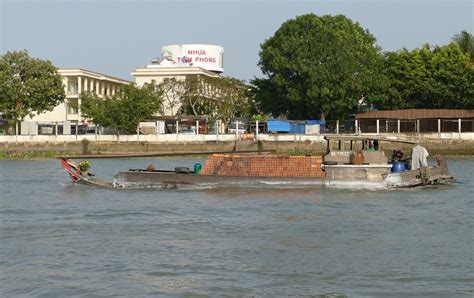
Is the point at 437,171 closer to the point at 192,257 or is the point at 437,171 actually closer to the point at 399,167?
the point at 399,167

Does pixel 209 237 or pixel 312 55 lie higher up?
pixel 312 55

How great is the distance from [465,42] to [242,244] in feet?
186

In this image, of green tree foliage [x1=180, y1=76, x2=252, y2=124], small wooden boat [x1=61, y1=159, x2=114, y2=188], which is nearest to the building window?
green tree foliage [x1=180, y1=76, x2=252, y2=124]

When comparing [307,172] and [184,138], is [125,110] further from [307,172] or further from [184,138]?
[307,172]

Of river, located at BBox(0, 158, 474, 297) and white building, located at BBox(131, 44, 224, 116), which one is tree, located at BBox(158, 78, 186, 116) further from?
river, located at BBox(0, 158, 474, 297)

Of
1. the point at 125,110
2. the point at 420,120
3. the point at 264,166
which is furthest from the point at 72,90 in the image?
the point at 264,166

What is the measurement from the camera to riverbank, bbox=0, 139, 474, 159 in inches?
2199

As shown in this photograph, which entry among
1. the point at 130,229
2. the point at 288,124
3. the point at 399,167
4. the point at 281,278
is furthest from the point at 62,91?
the point at 281,278

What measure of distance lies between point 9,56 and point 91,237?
54.5m

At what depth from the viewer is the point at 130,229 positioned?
57.3ft

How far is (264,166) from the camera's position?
26703 millimetres

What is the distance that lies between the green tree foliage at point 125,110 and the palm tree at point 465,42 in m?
27.8

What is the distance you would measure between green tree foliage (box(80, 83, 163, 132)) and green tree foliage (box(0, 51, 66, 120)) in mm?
4193

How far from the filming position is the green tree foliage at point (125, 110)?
213 feet
